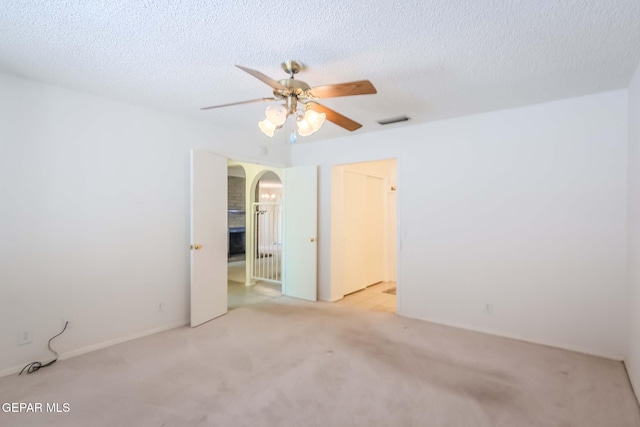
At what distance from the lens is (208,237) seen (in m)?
4.02

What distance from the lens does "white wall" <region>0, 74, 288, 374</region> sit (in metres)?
2.74

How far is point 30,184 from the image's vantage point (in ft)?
9.25

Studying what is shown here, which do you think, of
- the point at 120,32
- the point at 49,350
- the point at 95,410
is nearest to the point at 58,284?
the point at 49,350

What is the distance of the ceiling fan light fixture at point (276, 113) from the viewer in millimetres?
2244

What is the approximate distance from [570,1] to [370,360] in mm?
2854

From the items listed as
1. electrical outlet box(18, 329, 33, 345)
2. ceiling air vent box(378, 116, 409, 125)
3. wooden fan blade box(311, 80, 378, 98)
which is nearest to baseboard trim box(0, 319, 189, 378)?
electrical outlet box(18, 329, 33, 345)

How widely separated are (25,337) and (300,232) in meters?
3.27

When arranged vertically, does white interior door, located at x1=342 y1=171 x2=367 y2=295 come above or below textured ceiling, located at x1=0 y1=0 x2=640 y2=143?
below

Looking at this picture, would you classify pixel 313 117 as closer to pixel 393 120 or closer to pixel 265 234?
pixel 393 120

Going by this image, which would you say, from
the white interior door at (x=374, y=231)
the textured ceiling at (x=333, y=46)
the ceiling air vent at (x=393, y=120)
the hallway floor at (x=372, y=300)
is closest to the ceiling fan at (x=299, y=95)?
the textured ceiling at (x=333, y=46)

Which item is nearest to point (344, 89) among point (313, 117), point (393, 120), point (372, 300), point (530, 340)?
point (313, 117)

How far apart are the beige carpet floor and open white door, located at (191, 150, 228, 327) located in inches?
16.6

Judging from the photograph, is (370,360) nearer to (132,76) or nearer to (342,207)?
(342,207)

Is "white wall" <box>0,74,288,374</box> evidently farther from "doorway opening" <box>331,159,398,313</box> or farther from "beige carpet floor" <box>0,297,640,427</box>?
"doorway opening" <box>331,159,398,313</box>
